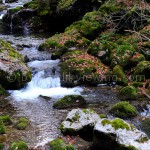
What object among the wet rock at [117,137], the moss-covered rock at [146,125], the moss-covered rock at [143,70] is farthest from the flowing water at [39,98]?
the moss-covered rock at [143,70]

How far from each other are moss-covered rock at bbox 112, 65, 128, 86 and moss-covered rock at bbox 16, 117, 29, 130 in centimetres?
555

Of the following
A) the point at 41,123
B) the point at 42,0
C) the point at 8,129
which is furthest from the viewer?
the point at 42,0

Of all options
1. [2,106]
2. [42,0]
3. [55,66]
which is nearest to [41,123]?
[2,106]

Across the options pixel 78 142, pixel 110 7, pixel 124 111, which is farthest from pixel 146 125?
pixel 110 7

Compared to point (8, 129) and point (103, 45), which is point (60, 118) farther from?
point (103, 45)

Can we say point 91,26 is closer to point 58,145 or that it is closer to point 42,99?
point 42,99

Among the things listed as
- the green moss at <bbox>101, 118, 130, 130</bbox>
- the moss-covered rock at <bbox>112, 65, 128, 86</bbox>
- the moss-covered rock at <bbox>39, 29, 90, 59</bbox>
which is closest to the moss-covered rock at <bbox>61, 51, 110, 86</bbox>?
the moss-covered rock at <bbox>112, 65, 128, 86</bbox>

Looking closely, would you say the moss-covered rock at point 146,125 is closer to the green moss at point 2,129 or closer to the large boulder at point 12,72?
the green moss at point 2,129

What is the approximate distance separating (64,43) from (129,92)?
22.8ft

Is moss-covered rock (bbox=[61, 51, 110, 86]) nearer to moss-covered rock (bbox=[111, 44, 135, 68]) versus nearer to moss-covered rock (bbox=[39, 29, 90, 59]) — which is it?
moss-covered rock (bbox=[111, 44, 135, 68])

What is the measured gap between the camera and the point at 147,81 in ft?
45.9

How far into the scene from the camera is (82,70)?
48.0 feet

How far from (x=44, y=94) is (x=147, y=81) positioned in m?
4.85

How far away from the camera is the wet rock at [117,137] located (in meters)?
7.69
